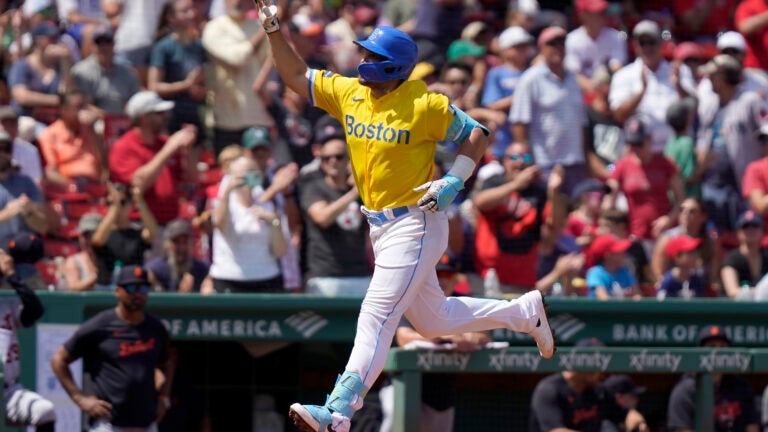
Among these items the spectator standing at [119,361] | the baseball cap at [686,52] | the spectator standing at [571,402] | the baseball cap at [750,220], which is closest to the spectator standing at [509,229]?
the spectator standing at [571,402]

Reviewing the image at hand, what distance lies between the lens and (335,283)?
10.1 metres

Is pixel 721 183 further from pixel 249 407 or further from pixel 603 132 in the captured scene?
pixel 249 407

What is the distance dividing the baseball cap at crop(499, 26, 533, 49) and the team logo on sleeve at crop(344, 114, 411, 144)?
5.41 meters

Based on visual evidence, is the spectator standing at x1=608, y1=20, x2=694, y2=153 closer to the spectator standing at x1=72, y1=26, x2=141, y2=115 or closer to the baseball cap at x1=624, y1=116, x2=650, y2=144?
the baseball cap at x1=624, y1=116, x2=650, y2=144

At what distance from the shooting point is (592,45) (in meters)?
12.9

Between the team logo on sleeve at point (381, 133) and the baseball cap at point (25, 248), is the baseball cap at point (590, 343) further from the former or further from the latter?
the baseball cap at point (25, 248)

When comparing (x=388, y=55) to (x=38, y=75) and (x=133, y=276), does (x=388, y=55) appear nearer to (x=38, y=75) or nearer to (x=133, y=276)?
(x=133, y=276)

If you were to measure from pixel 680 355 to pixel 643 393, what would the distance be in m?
1.38

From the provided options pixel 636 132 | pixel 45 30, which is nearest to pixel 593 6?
pixel 636 132

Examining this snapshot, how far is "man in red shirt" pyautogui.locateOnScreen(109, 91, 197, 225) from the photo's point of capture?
10.4 meters

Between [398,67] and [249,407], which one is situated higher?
[398,67]

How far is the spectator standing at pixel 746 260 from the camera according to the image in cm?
1094

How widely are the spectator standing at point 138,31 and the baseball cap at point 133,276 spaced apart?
308cm

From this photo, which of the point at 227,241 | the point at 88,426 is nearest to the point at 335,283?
the point at 227,241
